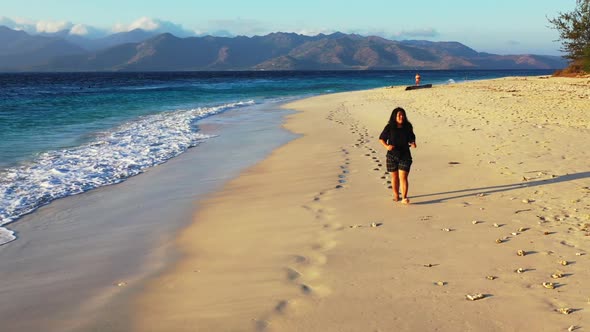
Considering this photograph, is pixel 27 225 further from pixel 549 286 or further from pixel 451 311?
pixel 549 286

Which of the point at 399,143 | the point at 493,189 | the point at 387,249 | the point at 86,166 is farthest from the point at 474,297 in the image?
the point at 86,166

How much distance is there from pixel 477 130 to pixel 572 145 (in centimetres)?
323

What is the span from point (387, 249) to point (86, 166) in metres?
8.41

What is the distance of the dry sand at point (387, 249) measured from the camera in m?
4.16

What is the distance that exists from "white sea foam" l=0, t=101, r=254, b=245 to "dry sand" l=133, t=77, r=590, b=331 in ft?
9.53

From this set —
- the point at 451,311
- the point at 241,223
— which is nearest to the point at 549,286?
the point at 451,311

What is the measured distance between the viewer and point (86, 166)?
1166 centimetres

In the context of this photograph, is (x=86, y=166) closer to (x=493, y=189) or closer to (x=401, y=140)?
(x=401, y=140)

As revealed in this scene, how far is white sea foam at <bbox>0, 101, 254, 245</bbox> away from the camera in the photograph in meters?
8.74

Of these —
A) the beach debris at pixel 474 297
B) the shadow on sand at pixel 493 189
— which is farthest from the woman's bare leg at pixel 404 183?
the beach debris at pixel 474 297

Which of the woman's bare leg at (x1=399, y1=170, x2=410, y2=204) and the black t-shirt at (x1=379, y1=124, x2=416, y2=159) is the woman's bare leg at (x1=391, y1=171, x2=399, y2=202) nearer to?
the woman's bare leg at (x1=399, y1=170, x2=410, y2=204)

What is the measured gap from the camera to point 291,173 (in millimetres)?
A: 10398

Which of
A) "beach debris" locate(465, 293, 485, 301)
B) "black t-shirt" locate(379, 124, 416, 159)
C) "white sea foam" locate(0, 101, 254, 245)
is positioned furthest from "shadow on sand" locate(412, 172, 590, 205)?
"white sea foam" locate(0, 101, 254, 245)

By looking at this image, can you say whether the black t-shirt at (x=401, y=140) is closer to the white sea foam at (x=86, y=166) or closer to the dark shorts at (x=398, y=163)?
the dark shorts at (x=398, y=163)
